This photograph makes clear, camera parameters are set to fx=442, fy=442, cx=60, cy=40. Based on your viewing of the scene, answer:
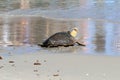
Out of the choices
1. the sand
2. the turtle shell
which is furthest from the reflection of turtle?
the sand

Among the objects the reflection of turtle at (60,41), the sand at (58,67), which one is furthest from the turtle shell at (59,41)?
the sand at (58,67)

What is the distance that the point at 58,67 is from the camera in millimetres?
5762

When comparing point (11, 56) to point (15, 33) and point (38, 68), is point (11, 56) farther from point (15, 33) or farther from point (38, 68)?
point (15, 33)

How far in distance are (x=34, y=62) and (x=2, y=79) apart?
124 centimetres

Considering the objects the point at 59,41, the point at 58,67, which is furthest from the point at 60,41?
the point at 58,67

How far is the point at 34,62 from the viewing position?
6.09m

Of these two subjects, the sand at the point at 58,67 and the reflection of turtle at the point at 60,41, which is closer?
the sand at the point at 58,67

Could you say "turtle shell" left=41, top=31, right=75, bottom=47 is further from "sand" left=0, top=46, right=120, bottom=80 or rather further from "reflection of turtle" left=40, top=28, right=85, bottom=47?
"sand" left=0, top=46, right=120, bottom=80

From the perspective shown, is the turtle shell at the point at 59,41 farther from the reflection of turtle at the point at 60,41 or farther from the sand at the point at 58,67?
the sand at the point at 58,67

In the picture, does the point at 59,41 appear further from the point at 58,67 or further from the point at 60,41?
the point at 58,67

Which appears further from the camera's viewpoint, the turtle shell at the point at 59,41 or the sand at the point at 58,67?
the turtle shell at the point at 59,41

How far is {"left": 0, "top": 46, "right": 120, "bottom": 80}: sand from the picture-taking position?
515 cm

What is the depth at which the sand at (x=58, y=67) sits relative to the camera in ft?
16.9

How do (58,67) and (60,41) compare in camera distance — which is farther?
(60,41)
